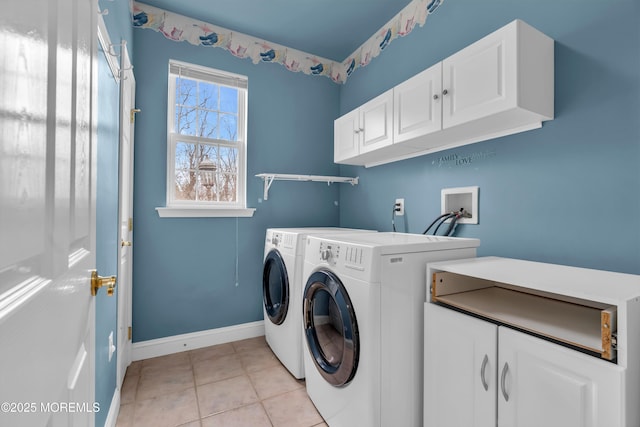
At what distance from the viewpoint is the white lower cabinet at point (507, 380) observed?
2.83ft

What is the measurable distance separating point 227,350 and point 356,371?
1509mm

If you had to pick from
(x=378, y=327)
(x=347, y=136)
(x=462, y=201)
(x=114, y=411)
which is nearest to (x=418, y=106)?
(x=462, y=201)

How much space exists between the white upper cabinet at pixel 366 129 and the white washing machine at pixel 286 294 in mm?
766

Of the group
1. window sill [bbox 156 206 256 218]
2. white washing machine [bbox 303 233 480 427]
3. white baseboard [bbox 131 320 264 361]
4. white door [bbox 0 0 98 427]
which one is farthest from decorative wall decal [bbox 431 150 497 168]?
white baseboard [bbox 131 320 264 361]

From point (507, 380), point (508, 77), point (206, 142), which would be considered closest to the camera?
point (507, 380)

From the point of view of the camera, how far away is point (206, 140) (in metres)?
2.65

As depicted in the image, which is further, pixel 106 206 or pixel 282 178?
pixel 282 178

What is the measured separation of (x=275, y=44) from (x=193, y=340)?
276 cm

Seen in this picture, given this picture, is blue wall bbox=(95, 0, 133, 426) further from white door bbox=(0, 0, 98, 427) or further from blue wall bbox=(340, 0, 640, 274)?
blue wall bbox=(340, 0, 640, 274)

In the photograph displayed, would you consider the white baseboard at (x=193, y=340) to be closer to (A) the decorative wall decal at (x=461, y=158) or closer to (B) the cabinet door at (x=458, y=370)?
(B) the cabinet door at (x=458, y=370)

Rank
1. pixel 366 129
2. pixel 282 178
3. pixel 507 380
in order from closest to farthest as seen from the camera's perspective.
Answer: pixel 507 380 → pixel 366 129 → pixel 282 178

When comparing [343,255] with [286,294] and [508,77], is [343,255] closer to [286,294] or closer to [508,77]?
[286,294]

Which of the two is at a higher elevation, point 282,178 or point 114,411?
point 282,178

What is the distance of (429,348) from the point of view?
135 centimetres
